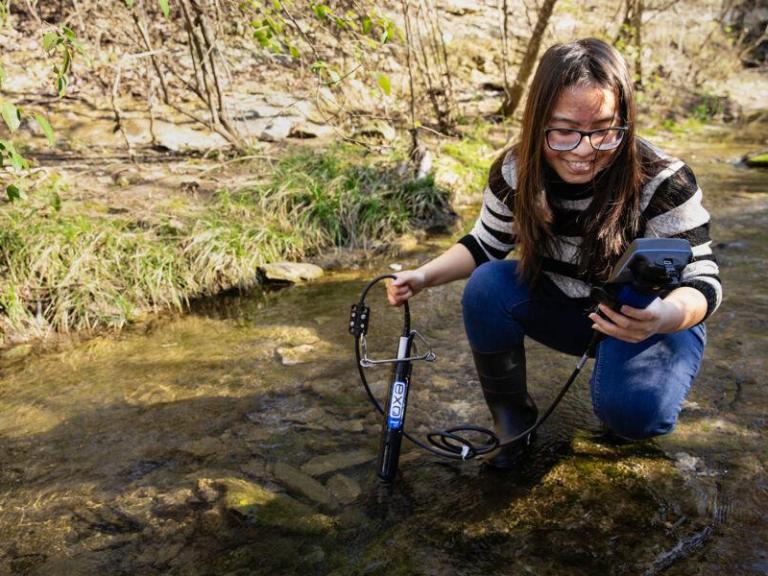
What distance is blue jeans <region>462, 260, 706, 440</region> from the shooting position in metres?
1.87

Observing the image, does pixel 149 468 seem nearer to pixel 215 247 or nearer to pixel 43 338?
pixel 43 338

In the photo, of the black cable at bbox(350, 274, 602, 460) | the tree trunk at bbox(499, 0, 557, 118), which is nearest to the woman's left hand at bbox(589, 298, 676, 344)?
the black cable at bbox(350, 274, 602, 460)

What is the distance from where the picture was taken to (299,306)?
4137mm

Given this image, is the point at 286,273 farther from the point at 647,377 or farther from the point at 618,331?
the point at 618,331

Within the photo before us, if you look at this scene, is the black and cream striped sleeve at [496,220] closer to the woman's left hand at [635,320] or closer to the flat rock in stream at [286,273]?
the woman's left hand at [635,320]

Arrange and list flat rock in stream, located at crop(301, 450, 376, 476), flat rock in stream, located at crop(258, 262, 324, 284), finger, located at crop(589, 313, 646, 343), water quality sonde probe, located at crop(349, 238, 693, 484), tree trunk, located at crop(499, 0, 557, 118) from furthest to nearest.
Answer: tree trunk, located at crop(499, 0, 557, 118), flat rock in stream, located at crop(258, 262, 324, 284), flat rock in stream, located at crop(301, 450, 376, 476), finger, located at crop(589, 313, 646, 343), water quality sonde probe, located at crop(349, 238, 693, 484)

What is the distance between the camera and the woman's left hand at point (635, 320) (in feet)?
A: 5.18

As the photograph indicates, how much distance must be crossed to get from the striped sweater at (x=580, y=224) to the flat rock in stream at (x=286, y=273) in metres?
2.43

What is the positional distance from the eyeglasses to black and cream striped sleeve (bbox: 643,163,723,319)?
199mm

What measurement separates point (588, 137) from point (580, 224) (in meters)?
0.30

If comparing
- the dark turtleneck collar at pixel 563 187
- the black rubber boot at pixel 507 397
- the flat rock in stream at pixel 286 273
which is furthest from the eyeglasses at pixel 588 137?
the flat rock in stream at pixel 286 273

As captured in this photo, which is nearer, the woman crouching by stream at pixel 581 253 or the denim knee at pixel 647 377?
the woman crouching by stream at pixel 581 253

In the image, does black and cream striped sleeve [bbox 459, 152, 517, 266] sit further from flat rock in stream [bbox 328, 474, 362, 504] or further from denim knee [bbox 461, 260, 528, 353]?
flat rock in stream [bbox 328, 474, 362, 504]

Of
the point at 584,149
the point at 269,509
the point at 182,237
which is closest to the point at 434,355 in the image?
the point at 269,509
